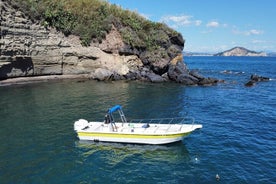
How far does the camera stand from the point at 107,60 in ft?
202

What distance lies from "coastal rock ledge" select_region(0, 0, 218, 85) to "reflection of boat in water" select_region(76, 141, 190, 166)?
31.9 metres

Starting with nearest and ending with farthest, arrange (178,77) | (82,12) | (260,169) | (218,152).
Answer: (260,169) → (218,152) → (178,77) → (82,12)

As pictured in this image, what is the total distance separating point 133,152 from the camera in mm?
23297

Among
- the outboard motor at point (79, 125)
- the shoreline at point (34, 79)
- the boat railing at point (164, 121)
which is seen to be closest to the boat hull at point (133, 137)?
the outboard motor at point (79, 125)

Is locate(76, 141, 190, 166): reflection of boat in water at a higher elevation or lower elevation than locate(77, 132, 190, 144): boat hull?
lower

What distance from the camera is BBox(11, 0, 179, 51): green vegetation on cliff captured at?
5647 centimetres

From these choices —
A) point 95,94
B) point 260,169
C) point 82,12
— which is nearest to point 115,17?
point 82,12

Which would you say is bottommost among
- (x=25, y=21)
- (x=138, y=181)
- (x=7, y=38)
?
(x=138, y=181)

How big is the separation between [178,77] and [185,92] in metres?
9.89

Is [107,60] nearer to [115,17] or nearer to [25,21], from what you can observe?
[115,17]

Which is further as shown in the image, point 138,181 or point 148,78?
point 148,78

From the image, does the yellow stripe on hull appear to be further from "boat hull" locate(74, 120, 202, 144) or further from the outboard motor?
the outboard motor

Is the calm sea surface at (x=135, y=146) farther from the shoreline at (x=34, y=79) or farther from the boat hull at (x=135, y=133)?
the shoreline at (x=34, y=79)

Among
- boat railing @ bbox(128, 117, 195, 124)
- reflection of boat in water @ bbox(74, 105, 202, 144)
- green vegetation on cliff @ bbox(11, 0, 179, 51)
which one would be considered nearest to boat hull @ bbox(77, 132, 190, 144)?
reflection of boat in water @ bbox(74, 105, 202, 144)
